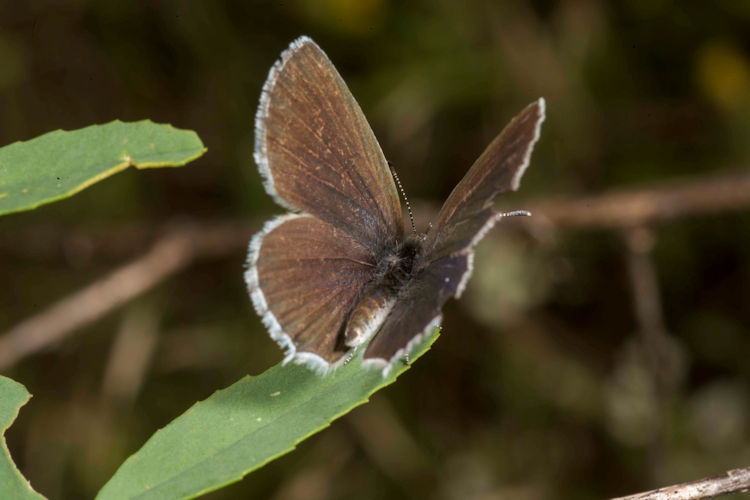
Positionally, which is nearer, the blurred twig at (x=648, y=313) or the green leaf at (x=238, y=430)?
the green leaf at (x=238, y=430)

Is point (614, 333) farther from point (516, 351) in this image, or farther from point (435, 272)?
point (435, 272)

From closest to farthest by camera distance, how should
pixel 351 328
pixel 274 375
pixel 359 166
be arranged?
pixel 274 375
pixel 351 328
pixel 359 166

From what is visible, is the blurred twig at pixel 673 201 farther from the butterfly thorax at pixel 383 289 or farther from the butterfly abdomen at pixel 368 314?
the butterfly abdomen at pixel 368 314

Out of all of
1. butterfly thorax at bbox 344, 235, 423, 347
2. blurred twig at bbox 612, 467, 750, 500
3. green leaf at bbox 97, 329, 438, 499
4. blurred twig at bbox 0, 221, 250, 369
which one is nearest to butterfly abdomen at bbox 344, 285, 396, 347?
butterfly thorax at bbox 344, 235, 423, 347

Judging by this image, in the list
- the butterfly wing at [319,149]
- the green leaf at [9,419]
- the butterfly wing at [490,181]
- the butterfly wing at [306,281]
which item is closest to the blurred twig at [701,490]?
the butterfly wing at [490,181]

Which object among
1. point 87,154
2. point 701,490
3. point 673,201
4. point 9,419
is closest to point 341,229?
point 87,154

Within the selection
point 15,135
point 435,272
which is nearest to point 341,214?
point 435,272

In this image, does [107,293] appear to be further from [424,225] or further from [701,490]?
[701,490]
